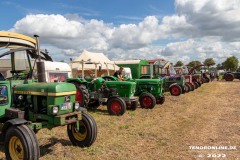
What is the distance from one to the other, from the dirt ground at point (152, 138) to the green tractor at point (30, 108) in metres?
0.44

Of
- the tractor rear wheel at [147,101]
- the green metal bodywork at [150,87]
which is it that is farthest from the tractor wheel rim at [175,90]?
the tractor rear wheel at [147,101]

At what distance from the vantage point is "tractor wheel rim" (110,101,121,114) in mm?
8207

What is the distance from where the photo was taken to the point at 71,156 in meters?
4.44

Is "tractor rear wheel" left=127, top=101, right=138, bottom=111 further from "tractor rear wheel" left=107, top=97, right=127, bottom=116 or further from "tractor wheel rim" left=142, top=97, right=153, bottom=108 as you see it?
"tractor rear wheel" left=107, top=97, right=127, bottom=116

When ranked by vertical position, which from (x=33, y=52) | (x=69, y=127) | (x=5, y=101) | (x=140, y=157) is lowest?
(x=140, y=157)

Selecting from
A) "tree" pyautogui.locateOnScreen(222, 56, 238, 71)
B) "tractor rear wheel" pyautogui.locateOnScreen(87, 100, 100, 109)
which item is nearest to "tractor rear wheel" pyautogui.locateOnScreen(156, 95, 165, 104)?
"tractor rear wheel" pyautogui.locateOnScreen(87, 100, 100, 109)

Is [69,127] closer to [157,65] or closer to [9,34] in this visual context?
[9,34]

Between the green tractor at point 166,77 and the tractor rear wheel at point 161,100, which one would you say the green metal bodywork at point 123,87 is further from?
the green tractor at point 166,77

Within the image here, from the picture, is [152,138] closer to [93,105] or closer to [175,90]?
[93,105]

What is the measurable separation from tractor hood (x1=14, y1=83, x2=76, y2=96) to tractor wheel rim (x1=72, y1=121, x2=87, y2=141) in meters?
0.74

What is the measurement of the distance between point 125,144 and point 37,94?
1.98m

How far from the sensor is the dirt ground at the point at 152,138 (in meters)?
4.52

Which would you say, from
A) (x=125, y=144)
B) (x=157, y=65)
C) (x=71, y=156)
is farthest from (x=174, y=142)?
(x=157, y=65)

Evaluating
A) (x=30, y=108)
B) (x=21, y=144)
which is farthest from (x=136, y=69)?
(x=21, y=144)
